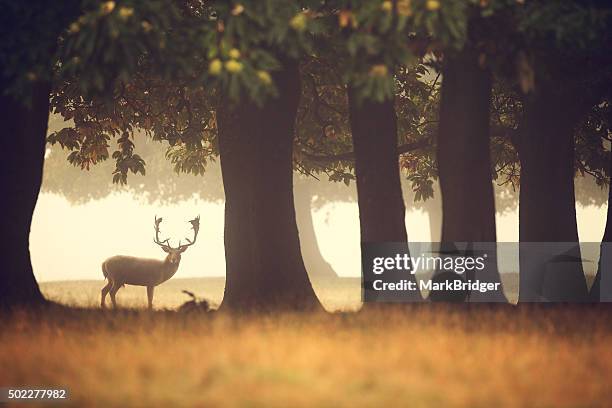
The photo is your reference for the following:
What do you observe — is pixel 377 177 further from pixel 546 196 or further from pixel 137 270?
pixel 137 270

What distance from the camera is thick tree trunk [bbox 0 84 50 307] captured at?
55.1 feet

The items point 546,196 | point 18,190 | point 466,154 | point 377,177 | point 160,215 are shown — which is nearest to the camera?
point 18,190

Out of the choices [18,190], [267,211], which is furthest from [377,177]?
[18,190]

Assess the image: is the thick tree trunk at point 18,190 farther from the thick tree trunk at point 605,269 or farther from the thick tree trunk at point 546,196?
the thick tree trunk at point 605,269

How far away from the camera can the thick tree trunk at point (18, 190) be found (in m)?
16.8

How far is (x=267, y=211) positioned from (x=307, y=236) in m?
36.7

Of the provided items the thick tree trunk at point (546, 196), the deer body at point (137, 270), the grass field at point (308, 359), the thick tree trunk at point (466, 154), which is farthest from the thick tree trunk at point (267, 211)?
the deer body at point (137, 270)

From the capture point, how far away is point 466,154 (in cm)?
1792

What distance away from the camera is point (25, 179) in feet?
55.7

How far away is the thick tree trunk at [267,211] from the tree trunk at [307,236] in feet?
115

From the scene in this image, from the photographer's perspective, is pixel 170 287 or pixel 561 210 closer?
pixel 561 210

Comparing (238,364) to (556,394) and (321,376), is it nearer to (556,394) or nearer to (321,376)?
(321,376)

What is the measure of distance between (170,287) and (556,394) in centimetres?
3406

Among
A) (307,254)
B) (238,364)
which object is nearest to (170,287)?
(307,254)
